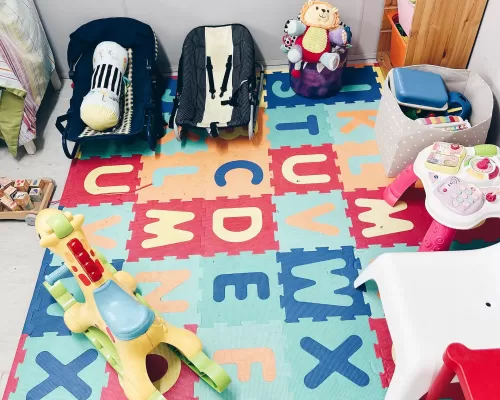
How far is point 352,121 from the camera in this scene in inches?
99.2

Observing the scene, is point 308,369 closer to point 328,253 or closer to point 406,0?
point 328,253

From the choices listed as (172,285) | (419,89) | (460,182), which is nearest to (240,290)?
(172,285)

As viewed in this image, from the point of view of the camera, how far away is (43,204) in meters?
2.20

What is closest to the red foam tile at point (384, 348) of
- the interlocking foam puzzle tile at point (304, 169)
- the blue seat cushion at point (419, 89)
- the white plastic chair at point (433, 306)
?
the white plastic chair at point (433, 306)

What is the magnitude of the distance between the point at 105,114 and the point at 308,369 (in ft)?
4.84

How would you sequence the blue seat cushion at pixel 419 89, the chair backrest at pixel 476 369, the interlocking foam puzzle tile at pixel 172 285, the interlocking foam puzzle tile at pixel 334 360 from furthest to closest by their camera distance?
the blue seat cushion at pixel 419 89
the interlocking foam puzzle tile at pixel 172 285
the interlocking foam puzzle tile at pixel 334 360
the chair backrest at pixel 476 369

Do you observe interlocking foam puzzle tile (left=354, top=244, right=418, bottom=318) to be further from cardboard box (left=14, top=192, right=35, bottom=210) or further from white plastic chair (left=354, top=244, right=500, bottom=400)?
cardboard box (left=14, top=192, right=35, bottom=210)

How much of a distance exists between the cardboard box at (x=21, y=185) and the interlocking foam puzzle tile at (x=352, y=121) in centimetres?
147

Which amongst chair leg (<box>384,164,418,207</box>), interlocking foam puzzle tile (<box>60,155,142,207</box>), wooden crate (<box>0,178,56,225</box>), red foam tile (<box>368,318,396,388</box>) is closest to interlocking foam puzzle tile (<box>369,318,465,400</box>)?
red foam tile (<box>368,318,396,388</box>)

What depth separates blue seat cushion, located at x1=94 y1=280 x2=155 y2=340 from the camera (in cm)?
152

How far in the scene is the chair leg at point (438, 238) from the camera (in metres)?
1.76

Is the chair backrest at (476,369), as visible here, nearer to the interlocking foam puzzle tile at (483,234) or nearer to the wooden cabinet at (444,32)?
the interlocking foam puzzle tile at (483,234)

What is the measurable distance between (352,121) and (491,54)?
691 millimetres

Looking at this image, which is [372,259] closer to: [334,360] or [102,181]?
[334,360]
